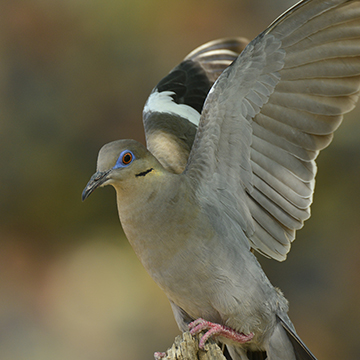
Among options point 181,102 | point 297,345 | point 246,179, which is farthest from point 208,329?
point 181,102

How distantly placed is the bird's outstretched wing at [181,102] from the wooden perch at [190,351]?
2.45 feet

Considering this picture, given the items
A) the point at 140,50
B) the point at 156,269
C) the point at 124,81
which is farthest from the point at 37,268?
the point at 156,269

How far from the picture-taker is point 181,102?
2.66m

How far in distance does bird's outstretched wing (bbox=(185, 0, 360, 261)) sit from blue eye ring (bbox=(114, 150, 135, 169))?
0.26m

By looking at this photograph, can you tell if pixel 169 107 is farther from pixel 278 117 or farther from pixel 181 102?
pixel 278 117

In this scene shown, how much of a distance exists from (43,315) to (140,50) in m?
2.65

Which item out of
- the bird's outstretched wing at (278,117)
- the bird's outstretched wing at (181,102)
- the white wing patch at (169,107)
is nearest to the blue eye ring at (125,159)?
the bird's outstretched wing at (278,117)

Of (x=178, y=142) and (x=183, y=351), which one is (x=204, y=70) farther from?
(x=183, y=351)

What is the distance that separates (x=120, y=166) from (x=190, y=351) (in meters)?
0.67

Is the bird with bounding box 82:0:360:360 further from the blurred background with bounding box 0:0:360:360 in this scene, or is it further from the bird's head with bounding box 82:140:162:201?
the blurred background with bounding box 0:0:360:360

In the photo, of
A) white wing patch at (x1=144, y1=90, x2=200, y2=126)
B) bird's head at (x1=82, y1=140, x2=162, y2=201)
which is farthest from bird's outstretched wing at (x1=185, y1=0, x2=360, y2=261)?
white wing patch at (x1=144, y1=90, x2=200, y2=126)

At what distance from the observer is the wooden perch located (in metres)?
1.59

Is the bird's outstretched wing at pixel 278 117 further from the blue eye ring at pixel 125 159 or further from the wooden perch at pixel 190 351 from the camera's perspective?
the wooden perch at pixel 190 351

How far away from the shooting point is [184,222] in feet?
5.26
